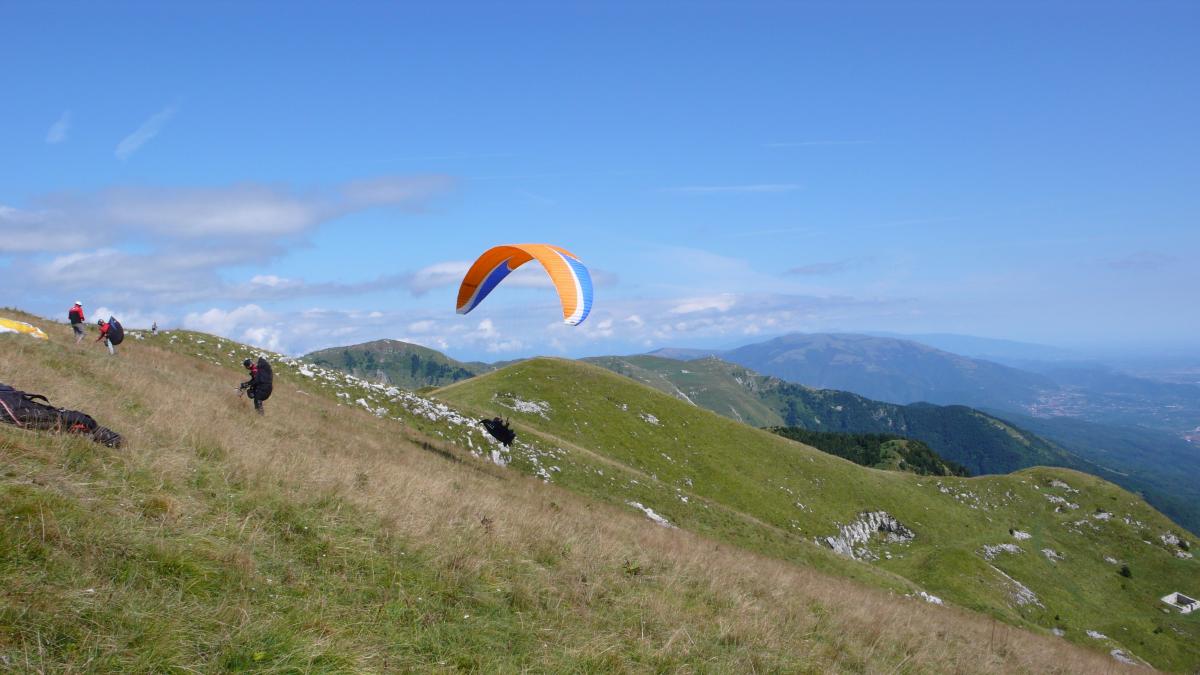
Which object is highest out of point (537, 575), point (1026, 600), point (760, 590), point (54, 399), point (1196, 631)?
point (54, 399)

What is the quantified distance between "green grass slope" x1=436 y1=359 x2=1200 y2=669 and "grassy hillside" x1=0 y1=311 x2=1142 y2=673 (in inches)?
837

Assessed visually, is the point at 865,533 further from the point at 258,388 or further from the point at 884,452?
the point at 884,452

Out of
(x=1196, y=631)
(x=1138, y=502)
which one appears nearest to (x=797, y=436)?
(x=1138, y=502)

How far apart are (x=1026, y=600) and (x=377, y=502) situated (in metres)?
58.8

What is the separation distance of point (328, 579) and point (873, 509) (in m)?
63.6

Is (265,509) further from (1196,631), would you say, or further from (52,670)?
(1196,631)

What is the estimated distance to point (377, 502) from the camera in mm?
8914

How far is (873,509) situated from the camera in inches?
2370

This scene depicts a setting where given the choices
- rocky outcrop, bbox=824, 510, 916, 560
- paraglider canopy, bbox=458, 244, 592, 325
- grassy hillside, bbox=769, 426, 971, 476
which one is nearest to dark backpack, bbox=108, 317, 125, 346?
paraglider canopy, bbox=458, 244, 592, 325

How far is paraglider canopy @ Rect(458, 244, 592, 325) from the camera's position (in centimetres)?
2175

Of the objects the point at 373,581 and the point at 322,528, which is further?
the point at 322,528

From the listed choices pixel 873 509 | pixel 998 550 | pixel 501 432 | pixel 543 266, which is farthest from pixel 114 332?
pixel 998 550

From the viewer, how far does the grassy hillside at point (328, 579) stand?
493 cm

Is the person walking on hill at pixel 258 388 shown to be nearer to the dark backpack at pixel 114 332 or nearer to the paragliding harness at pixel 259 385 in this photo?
the paragliding harness at pixel 259 385
